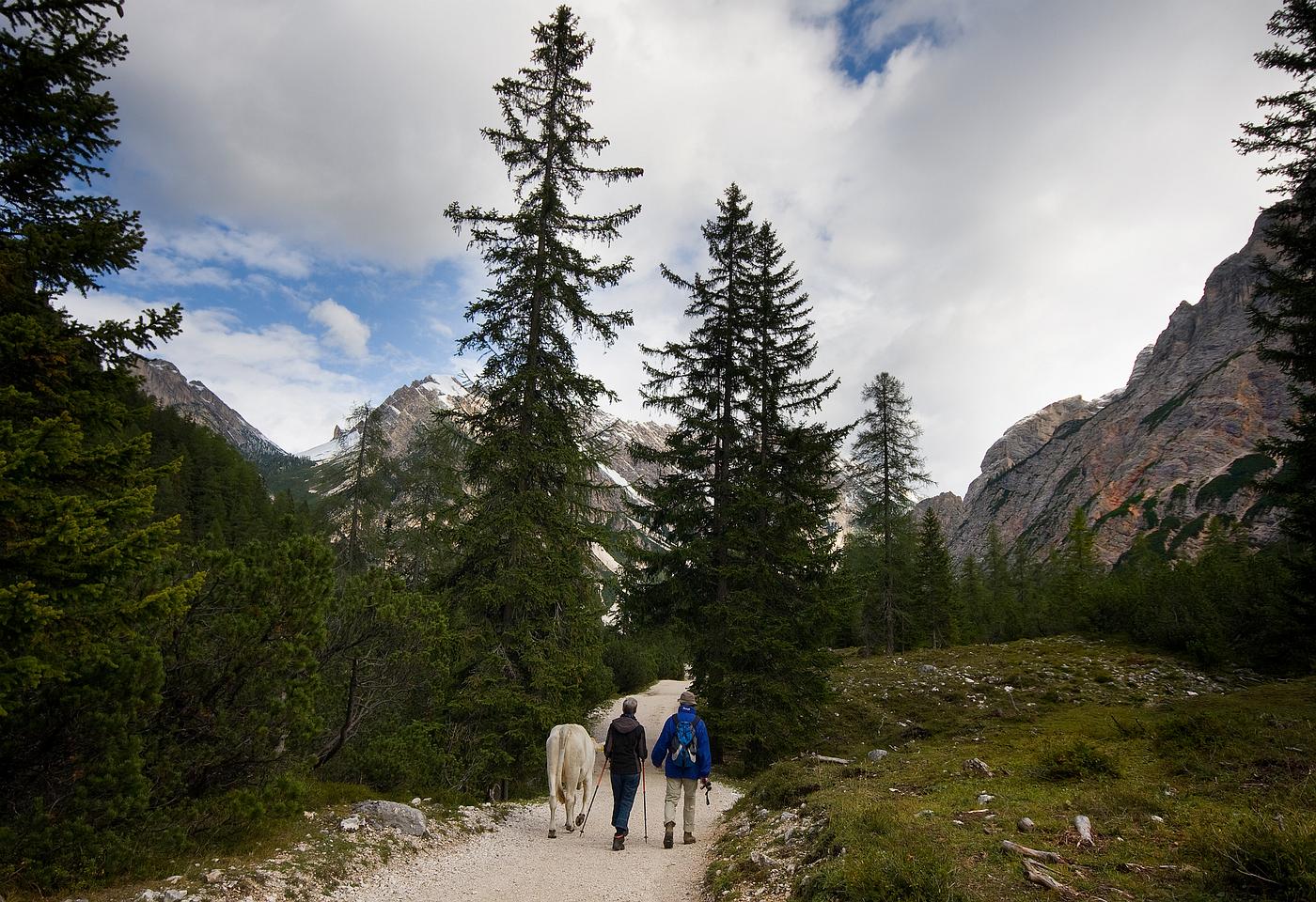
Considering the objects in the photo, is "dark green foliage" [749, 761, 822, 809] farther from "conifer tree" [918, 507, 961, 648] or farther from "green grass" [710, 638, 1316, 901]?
"conifer tree" [918, 507, 961, 648]

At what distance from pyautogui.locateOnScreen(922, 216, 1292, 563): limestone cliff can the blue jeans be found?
95522mm

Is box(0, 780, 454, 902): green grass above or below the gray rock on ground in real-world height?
above

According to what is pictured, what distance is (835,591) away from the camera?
17594 mm

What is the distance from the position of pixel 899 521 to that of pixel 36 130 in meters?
32.3

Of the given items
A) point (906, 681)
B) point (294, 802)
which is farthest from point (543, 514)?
point (906, 681)

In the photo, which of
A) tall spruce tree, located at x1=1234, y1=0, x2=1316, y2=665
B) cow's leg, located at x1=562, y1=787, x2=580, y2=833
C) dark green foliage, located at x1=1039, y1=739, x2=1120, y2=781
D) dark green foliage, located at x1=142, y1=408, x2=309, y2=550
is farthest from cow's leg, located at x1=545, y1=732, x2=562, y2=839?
dark green foliage, located at x1=142, y1=408, x2=309, y2=550

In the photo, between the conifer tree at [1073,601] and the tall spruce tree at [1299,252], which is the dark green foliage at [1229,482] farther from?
the tall spruce tree at [1299,252]

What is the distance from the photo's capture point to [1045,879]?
4.10 metres

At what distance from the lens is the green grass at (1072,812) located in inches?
155

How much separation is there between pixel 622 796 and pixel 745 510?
9.29m

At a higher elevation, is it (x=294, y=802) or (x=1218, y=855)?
(x=1218, y=855)

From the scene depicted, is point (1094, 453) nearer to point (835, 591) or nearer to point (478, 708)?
point (835, 591)

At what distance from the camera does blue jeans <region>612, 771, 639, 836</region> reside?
332 inches

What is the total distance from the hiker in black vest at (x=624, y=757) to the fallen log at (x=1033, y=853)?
5158 mm
